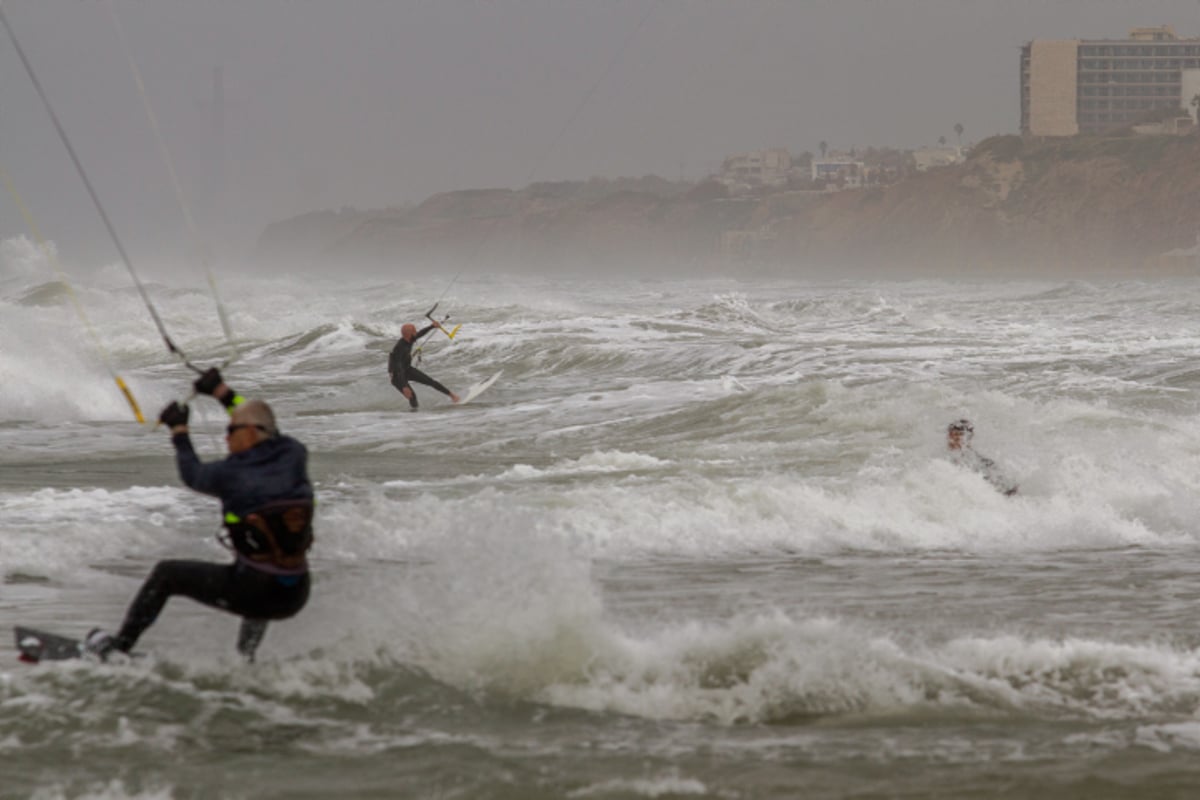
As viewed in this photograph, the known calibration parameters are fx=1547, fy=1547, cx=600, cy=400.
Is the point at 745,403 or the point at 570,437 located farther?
the point at 745,403

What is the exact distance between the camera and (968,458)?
43.4 feet

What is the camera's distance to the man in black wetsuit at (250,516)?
20.7 feet

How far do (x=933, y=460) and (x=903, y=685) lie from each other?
22.9 ft

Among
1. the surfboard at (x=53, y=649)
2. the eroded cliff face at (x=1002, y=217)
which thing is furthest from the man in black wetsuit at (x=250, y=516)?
the eroded cliff face at (x=1002, y=217)

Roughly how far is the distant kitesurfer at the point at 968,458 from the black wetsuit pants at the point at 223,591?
779 centimetres

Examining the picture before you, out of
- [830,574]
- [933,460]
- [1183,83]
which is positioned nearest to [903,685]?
[830,574]

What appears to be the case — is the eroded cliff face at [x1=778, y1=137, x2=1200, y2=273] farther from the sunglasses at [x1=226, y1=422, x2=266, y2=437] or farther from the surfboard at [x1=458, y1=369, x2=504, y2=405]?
the sunglasses at [x1=226, y1=422, x2=266, y2=437]

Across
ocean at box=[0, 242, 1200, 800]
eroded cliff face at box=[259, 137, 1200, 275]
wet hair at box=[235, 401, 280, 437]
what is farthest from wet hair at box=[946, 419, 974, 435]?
eroded cliff face at box=[259, 137, 1200, 275]

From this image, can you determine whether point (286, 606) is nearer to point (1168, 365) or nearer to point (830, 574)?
point (830, 574)

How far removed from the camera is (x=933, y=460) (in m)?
13.6

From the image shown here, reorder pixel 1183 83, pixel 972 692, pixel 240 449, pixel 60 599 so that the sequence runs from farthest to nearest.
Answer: pixel 1183 83
pixel 60 599
pixel 972 692
pixel 240 449

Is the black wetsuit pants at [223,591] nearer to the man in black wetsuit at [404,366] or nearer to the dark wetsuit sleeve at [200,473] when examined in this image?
the dark wetsuit sleeve at [200,473]

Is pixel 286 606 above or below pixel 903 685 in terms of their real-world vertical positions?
above

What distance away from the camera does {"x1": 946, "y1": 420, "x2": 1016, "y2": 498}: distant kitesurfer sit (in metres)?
13.0
